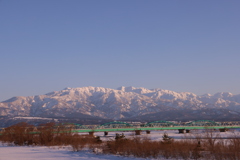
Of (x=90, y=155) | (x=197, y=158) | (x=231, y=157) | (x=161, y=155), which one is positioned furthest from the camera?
(x=90, y=155)

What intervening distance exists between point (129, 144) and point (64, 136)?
25284 mm

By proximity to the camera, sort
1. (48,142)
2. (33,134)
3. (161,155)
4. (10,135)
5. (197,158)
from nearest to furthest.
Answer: (197,158)
(161,155)
(48,142)
(33,134)
(10,135)

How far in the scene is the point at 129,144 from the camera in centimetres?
4397

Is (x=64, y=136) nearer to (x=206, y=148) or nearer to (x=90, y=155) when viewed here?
(x=90, y=155)

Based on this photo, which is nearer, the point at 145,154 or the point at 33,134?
the point at 145,154

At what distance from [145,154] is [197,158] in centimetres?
682

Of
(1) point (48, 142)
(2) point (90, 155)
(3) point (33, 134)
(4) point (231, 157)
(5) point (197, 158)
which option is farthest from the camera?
(3) point (33, 134)

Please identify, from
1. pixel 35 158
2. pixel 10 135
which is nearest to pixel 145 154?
pixel 35 158

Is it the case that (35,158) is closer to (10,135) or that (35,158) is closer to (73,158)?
(73,158)

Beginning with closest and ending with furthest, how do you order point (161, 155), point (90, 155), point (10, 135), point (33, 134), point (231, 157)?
point (231, 157)
point (161, 155)
point (90, 155)
point (33, 134)
point (10, 135)

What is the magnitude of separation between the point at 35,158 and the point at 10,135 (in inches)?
1445

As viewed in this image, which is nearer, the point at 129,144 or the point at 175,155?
the point at 175,155

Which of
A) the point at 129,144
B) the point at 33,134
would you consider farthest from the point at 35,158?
the point at 33,134

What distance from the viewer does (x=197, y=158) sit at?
36.7 metres
